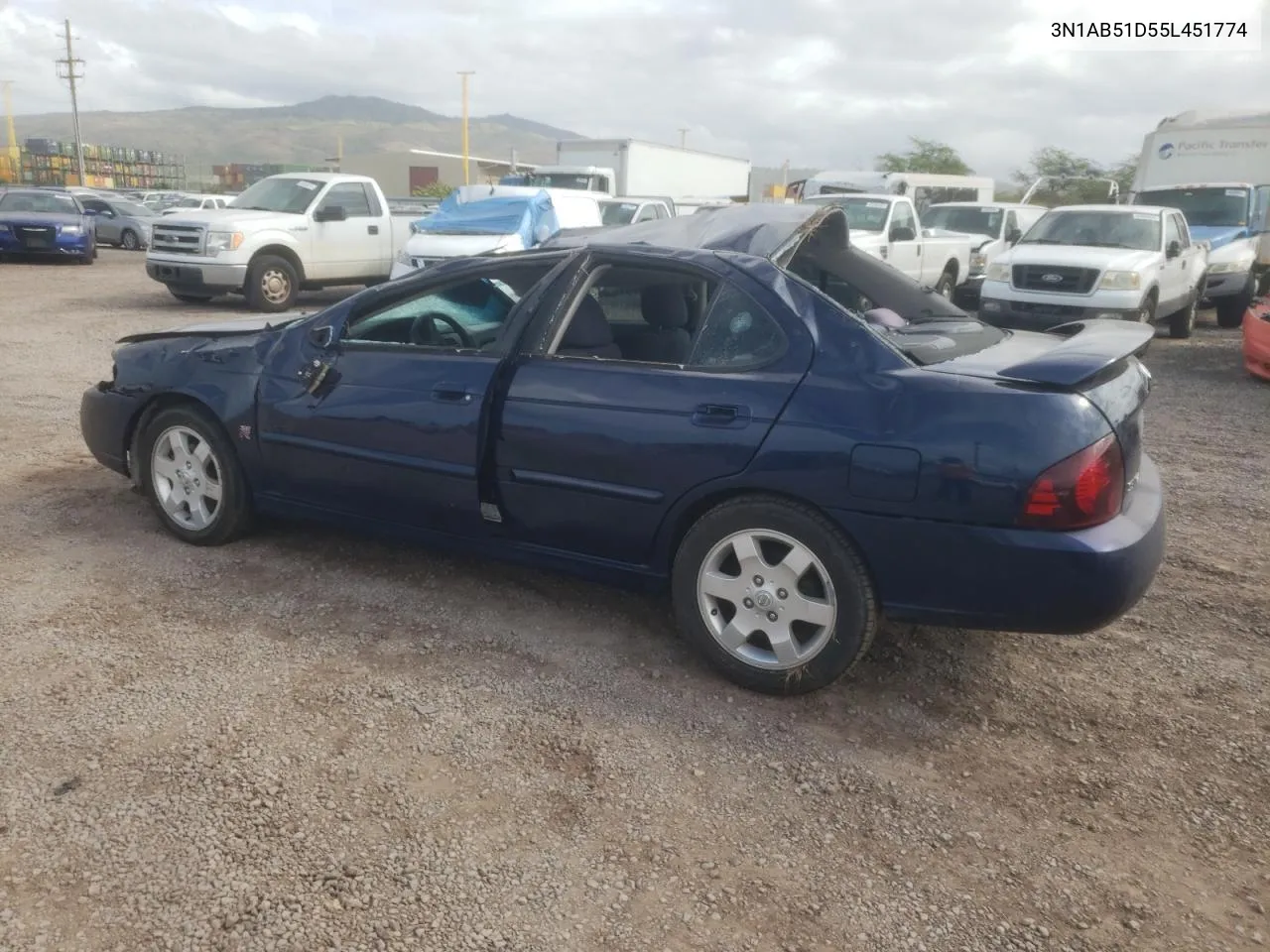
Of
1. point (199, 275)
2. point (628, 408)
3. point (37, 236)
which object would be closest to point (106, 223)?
point (37, 236)

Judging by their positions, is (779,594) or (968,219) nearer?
(779,594)

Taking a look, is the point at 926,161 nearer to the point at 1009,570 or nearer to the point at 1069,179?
the point at 1069,179

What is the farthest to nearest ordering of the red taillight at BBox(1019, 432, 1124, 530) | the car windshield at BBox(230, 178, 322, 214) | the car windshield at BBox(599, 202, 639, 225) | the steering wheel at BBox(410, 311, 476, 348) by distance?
the car windshield at BBox(599, 202, 639, 225)
the car windshield at BBox(230, 178, 322, 214)
the steering wheel at BBox(410, 311, 476, 348)
the red taillight at BBox(1019, 432, 1124, 530)

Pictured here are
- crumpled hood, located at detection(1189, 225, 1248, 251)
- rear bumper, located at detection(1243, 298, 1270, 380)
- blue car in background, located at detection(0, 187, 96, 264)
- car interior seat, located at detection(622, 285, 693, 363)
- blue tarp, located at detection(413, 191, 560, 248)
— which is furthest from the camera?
blue car in background, located at detection(0, 187, 96, 264)

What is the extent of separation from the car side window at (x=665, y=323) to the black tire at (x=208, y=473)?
5.45 ft

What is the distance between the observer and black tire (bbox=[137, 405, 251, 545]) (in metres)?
4.55

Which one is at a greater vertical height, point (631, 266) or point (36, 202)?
point (36, 202)

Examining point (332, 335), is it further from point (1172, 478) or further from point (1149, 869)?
point (1172, 478)

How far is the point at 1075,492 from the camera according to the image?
120 inches

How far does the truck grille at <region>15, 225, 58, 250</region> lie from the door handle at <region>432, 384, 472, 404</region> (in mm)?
19052

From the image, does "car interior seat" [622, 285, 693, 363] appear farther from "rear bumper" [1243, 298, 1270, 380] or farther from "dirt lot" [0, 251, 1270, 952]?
"rear bumper" [1243, 298, 1270, 380]

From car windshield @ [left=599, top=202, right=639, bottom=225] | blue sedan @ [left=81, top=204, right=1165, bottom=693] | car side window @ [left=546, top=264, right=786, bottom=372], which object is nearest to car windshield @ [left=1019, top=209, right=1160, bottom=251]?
car windshield @ [left=599, top=202, right=639, bottom=225]

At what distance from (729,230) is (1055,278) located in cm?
857

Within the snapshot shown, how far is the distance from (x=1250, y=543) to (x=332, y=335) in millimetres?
4425
